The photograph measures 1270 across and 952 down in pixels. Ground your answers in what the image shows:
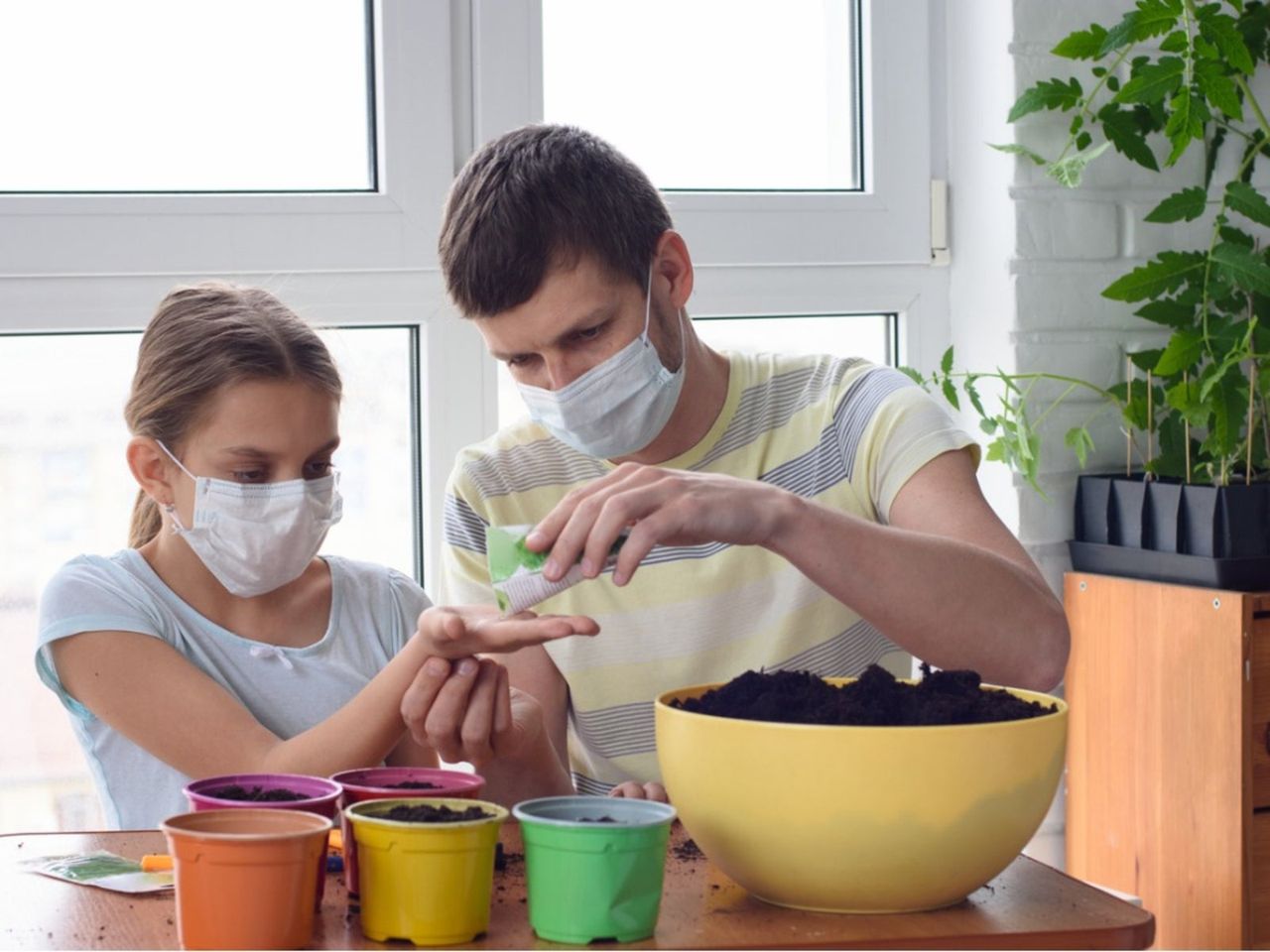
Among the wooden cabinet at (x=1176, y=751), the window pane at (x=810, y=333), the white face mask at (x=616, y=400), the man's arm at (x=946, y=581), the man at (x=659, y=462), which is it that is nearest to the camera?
the man's arm at (x=946, y=581)

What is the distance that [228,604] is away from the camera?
1515 millimetres

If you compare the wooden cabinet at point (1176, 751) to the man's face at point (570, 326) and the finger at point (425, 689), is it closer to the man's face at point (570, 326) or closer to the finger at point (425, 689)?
the man's face at point (570, 326)

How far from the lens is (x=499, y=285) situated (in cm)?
130

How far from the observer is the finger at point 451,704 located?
1.12 m

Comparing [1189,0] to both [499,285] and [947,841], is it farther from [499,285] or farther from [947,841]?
[947,841]

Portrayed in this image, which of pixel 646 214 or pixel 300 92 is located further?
pixel 300 92

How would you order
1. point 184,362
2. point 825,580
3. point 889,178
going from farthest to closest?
1. point 889,178
2. point 184,362
3. point 825,580

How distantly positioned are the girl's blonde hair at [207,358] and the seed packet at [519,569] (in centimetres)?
52

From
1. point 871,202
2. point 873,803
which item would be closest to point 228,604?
point 873,803

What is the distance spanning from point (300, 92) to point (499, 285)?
32.0 inches

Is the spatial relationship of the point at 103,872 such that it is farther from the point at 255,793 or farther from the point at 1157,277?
the point at 1157,277

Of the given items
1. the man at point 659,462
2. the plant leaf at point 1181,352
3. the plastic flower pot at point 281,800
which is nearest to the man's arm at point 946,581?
the man at point 659,462

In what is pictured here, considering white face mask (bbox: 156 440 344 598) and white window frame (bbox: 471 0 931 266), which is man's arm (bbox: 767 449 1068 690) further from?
white window frame (bbox: 471 0 931 266)

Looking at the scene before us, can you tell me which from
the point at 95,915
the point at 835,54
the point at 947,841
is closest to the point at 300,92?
the point at 835,54
